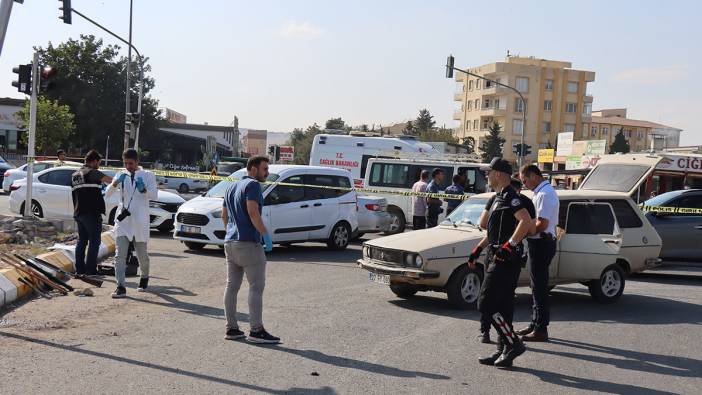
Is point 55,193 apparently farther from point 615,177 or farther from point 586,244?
point 615,177

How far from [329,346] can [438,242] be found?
3.03 meters

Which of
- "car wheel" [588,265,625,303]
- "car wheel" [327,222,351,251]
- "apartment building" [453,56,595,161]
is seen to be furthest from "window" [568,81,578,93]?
"car wheel" [588,265,625,303]

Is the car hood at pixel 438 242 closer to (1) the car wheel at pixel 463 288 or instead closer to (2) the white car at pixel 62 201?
(1) the car wheel at pixel 463 288

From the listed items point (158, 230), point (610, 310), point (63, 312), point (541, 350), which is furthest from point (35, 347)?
point (158, 230)

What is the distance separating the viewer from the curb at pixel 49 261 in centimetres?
911

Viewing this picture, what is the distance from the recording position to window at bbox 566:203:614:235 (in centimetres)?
1114

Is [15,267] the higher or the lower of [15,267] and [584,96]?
the lower

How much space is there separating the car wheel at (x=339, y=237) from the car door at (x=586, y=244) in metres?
6.94

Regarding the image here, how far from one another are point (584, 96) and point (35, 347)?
309 feet

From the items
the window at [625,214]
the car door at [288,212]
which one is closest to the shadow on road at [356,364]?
the window at [625,214]

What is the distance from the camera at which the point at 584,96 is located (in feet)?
311

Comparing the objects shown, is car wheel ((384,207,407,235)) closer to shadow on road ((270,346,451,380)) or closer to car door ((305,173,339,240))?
car door ((305,173,339,240))

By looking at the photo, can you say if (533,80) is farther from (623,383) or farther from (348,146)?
(623,383)

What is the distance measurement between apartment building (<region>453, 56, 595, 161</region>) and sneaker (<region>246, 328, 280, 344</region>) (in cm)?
8296
